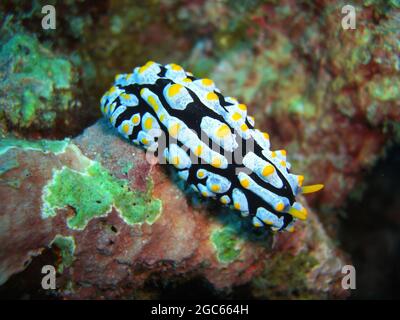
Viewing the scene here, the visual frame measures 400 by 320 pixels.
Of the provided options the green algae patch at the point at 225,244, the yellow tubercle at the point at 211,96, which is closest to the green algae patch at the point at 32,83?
the yellow tubercle at the point at 211,96

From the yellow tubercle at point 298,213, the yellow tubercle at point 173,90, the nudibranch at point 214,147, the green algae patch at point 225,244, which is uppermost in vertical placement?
the yellow tubercle at point 173,90

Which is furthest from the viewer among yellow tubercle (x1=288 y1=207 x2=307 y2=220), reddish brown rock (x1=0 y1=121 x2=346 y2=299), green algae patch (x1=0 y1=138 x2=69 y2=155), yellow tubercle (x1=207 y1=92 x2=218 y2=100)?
yellow tubercle (x1=207 y1=92 x2=218 y2=100)

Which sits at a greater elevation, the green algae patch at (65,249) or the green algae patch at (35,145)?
the green algae patch at (35,145)

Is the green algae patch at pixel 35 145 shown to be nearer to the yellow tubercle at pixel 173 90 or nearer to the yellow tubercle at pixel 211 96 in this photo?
the yellow tubercle at pixel 173 90

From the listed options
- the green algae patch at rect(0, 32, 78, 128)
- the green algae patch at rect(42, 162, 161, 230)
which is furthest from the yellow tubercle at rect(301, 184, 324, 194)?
the green algae patch at rect(0, 32, 78, 128)

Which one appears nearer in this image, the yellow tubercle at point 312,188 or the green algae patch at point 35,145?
the green algae patch at point 35,145

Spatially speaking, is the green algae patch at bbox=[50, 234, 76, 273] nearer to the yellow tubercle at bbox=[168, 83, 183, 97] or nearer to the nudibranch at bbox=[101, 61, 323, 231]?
the nudibranch at bbox=[101, 61, 323, 231]
